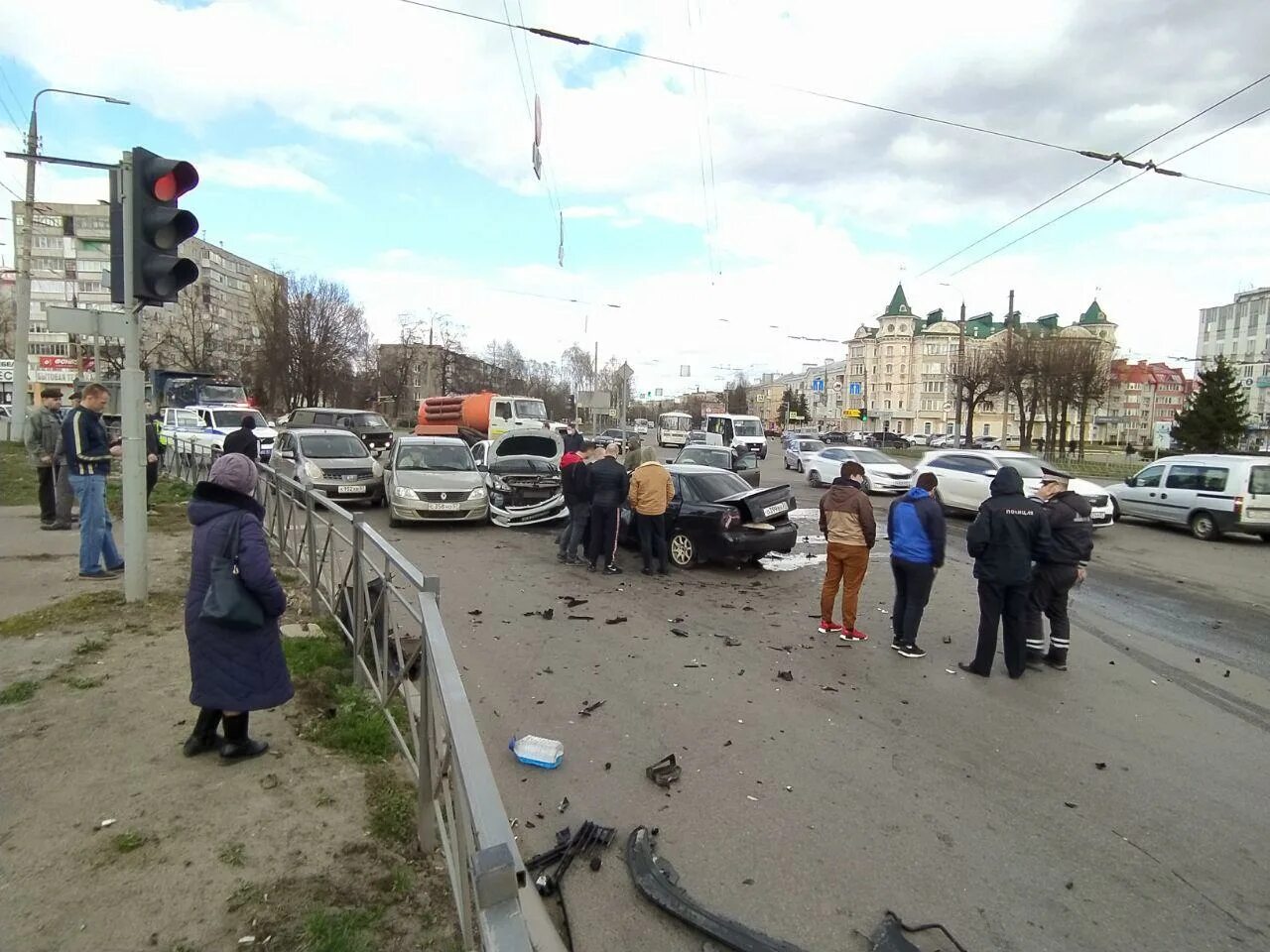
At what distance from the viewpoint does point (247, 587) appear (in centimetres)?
335

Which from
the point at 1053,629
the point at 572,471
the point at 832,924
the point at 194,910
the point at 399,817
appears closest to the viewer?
the point at 194,910

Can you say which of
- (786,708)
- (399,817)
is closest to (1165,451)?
(786,708)

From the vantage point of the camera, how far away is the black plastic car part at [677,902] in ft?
9.07

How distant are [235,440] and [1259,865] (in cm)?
779

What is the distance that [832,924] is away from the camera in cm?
293

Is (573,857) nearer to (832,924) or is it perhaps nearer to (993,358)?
(832,924)

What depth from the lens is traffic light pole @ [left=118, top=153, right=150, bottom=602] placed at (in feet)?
18.4

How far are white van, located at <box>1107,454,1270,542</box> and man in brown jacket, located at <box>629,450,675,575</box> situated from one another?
11.6m

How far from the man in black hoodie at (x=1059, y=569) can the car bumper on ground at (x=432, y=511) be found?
29.3ft

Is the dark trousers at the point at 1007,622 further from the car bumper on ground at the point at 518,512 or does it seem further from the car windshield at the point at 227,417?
the car windshield at the point at 227,417

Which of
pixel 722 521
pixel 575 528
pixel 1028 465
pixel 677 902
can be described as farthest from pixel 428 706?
pixel 1028 465

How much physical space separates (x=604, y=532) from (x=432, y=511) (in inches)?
151

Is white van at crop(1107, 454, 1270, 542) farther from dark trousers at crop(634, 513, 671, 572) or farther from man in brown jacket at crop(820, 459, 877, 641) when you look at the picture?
dark trousers at crop(634, 513, 671, 572)

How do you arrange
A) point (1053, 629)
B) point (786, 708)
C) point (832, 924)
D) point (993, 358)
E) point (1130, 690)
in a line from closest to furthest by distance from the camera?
point (832, 924) < point (786, 708) < point (1130, 690) < point (1053, 629) < point (993, 358)
